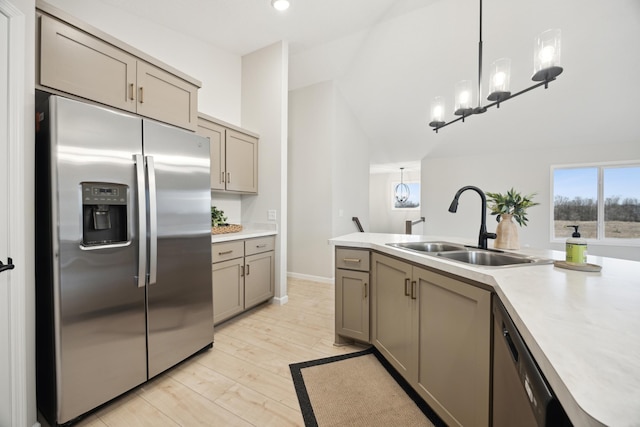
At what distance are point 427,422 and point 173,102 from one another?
9.03 feet

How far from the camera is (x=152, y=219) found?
1601 mm

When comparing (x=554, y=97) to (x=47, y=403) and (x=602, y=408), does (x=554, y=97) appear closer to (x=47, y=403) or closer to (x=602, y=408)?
(x=602, y=408)

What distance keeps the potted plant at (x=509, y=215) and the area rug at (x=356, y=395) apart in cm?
110

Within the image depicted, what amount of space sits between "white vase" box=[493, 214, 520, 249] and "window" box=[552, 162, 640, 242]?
394 cm

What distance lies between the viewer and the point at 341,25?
2973 mm

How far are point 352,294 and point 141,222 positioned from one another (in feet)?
5.09

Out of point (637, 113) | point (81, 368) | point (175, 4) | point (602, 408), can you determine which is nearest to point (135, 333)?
point (81, 368)

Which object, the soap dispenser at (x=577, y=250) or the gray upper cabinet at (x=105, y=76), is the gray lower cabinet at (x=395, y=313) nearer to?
the soap dispenser at (x=577, y=250)

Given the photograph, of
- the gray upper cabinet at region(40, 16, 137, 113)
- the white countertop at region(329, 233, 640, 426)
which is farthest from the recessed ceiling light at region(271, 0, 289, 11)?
the white countertop at region(329, 233, 640, 426)

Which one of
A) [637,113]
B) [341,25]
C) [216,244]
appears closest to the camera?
[216,244]

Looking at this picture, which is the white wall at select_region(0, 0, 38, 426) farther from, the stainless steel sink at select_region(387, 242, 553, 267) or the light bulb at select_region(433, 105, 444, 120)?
the light bulb at select_region(433, 105, 444, 120)

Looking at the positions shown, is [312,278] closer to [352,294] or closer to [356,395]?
[352,294]

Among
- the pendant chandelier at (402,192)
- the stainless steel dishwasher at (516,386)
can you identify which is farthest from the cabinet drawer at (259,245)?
the pendant chandelier at (402,192)

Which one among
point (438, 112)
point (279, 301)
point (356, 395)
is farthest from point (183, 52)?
point (356, 395)
